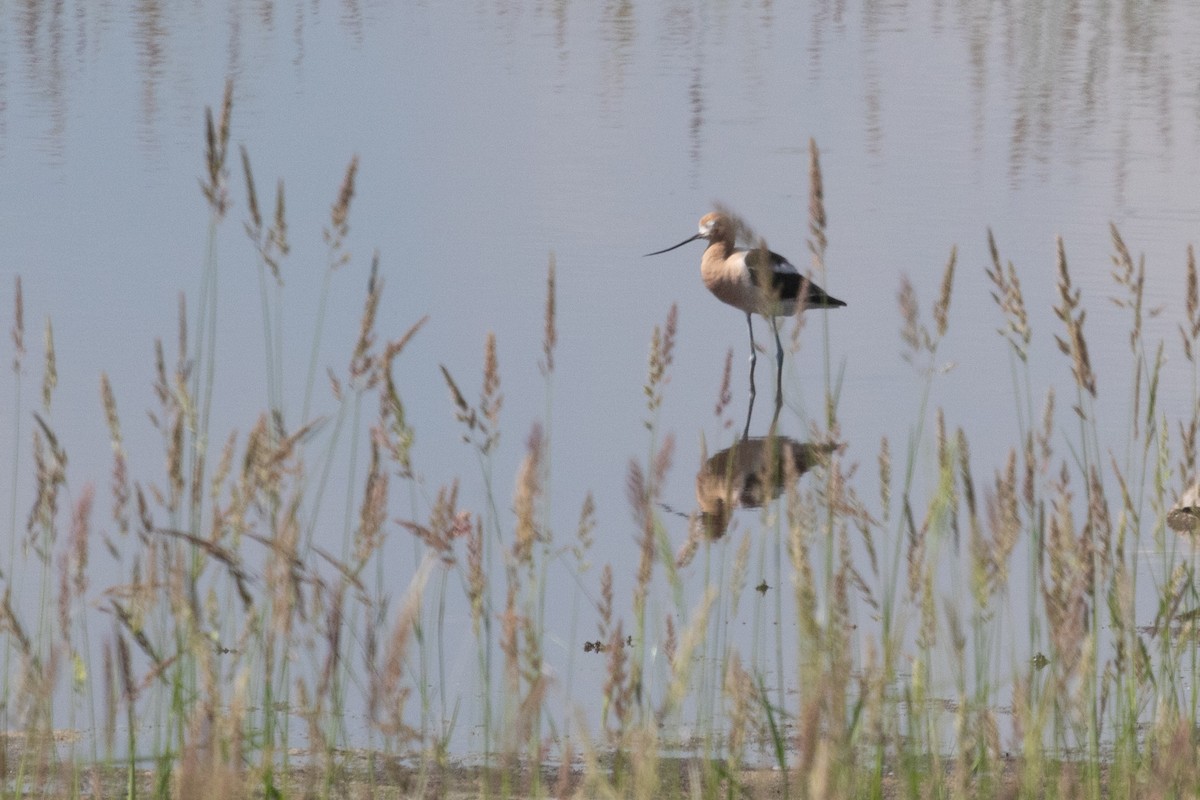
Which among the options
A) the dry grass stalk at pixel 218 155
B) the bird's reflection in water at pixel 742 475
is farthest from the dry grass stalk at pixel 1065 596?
the bird's reflection in water at pixel 742 475

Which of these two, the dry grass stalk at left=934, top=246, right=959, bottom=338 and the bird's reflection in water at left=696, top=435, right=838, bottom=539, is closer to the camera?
the dry grass stalk at left=934, top=246, right=959, bottom=338

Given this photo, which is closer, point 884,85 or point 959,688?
point 959,688

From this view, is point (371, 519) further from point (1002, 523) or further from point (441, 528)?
point (1002, 523)

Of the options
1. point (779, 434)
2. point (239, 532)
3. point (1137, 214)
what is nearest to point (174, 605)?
point (239, 532)

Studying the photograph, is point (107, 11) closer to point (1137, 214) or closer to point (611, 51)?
point (611, 51)

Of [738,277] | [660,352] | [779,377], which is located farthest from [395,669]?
[738,277]

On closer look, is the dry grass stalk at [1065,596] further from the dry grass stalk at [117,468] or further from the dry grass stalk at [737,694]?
the dry grass stalk at [117,468]

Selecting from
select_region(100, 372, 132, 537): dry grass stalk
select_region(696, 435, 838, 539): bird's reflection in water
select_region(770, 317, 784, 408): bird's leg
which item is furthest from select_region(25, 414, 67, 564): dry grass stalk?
select_region(770, 317, 784, 408): bird's leg

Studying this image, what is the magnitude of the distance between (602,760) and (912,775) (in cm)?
152

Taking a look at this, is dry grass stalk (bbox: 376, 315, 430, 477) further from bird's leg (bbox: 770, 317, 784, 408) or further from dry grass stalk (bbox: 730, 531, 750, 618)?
bird's leg (bbox: 770, 317, 784, 408)

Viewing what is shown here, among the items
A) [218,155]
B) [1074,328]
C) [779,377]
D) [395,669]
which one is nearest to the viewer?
[395,669]

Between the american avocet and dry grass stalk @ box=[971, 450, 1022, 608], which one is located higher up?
the american avocet

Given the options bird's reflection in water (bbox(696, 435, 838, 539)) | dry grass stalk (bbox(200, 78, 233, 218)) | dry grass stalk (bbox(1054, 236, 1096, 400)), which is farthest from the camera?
bird's reflection in water (bbox(696, 435, 838, 539))

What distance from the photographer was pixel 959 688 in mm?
2014
